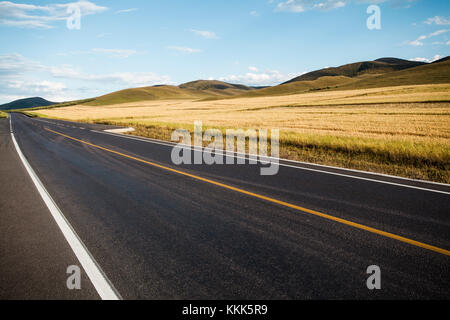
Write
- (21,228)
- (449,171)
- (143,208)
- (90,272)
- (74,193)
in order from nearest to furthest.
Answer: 1. (90,272)
2. (21,228)
3. (143,208)
4. (74,193)
5. (449,171)

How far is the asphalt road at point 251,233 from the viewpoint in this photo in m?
2.96

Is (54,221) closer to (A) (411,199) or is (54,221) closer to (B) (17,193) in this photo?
(B) (17,193)

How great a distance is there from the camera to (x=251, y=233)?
412 cm

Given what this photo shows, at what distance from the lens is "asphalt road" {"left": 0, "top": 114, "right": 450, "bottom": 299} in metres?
2.96
